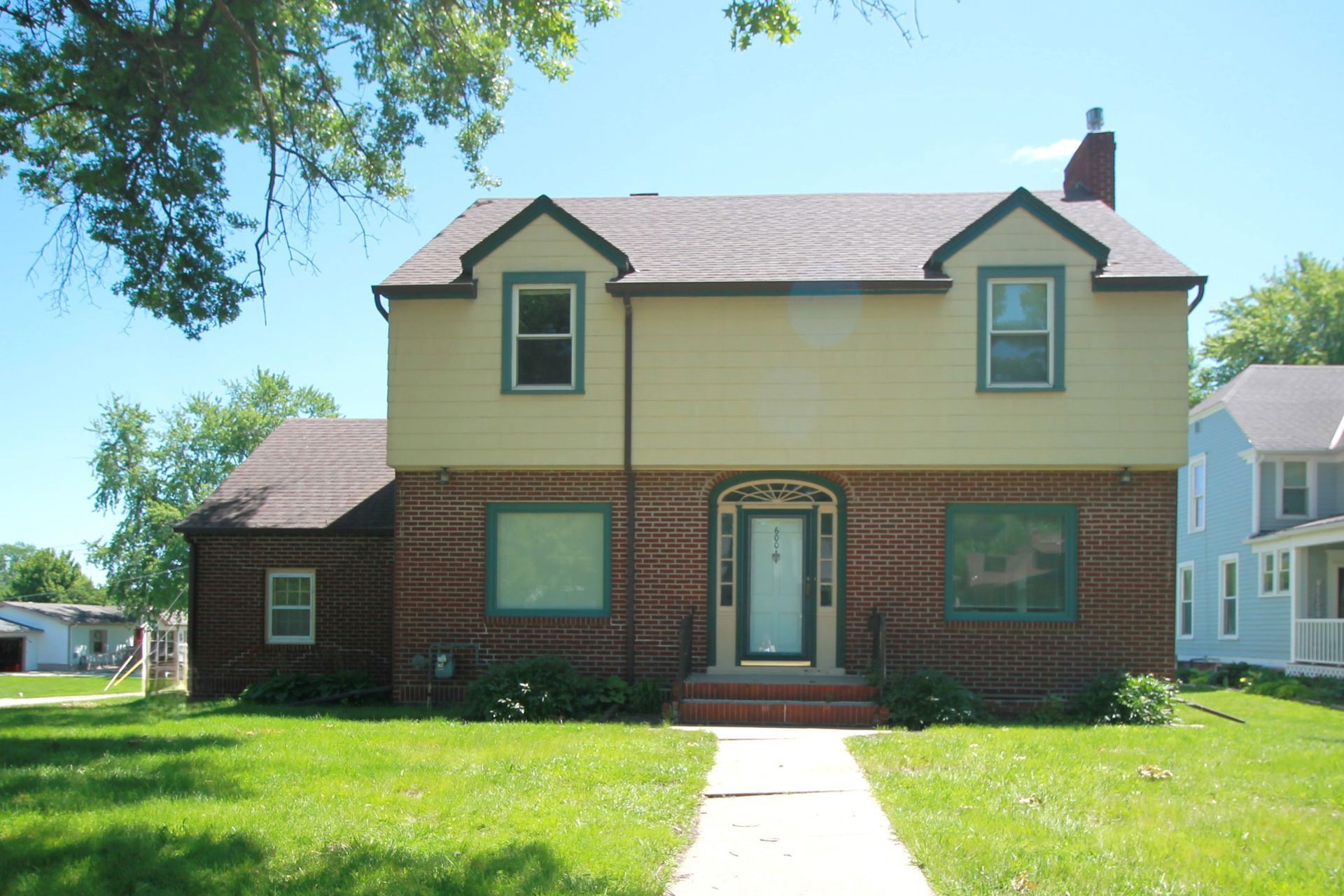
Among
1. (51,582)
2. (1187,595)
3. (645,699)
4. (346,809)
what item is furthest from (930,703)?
(51,582)

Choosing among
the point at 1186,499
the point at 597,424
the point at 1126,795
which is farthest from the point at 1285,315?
the point at 1126,795

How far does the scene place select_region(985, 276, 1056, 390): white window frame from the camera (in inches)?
601

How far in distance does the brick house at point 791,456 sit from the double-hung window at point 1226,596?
14.5 m

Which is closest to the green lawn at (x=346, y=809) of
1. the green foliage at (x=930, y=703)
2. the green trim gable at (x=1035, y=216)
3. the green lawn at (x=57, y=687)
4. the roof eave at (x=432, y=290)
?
the green foliage at (x=930, y=703)

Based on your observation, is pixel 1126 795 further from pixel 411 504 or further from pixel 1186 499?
pixel 1186 499

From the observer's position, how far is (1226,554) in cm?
2780

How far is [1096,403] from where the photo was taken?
15.1 m

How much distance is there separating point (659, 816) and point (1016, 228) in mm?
10133

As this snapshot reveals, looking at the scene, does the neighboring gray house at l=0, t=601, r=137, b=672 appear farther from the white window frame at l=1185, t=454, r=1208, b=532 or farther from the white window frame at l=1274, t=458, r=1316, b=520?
the white window frame at l=1274, t=458, r=1316, b=520

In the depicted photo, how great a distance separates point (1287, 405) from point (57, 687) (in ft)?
126

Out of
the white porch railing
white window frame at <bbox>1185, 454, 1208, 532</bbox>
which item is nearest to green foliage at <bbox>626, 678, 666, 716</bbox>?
the white porch railing

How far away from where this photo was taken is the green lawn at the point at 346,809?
6.43 m

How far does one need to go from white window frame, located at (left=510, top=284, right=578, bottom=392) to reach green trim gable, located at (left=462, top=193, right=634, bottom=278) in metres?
0.60

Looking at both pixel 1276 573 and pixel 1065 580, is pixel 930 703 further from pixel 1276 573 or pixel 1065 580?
pixel 1276 573
